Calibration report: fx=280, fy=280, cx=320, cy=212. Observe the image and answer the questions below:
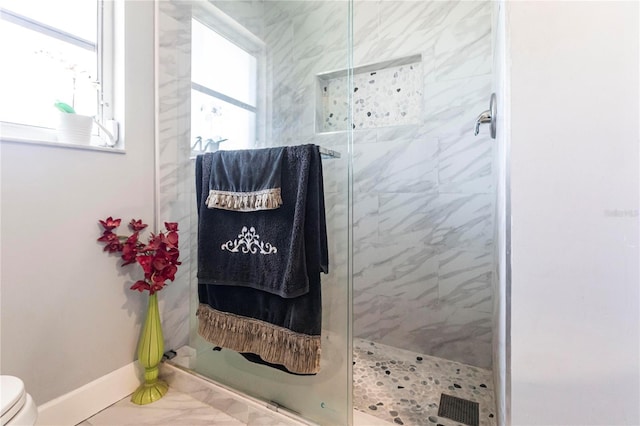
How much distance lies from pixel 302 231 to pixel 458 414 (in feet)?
3.62

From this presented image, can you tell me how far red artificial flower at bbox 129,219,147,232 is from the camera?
1.39 m

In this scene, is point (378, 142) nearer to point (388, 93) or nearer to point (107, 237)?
point (388, 93)

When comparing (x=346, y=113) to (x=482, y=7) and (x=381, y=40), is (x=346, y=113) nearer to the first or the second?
(x=381, y=40)

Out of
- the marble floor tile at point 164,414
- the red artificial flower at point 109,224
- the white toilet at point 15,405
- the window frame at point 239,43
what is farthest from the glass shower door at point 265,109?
the white toilet at point 15,405

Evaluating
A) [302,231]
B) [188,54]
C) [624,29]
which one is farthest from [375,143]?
[624,29]

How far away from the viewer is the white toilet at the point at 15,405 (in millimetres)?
700

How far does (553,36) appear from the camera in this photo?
0.54 m

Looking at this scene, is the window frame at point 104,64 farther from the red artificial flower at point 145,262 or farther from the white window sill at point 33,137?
the red artificial flower at point 145,262

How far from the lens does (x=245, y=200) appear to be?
1.21m

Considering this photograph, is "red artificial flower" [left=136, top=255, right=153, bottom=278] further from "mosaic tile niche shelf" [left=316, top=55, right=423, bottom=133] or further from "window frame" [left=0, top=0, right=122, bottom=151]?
"mosaic tile niche shelf" [left=316, top=55, right=423, bottom=133]

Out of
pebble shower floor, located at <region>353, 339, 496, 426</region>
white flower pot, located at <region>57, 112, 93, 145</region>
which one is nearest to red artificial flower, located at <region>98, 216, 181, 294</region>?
white flower pot, located at <region>57, 112, 93, 145</region>

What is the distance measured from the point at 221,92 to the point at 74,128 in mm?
802

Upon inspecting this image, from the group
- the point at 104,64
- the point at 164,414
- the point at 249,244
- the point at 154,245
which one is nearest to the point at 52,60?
the point at 104,64

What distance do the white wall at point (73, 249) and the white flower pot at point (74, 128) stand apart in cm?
7
